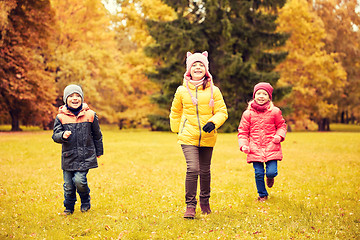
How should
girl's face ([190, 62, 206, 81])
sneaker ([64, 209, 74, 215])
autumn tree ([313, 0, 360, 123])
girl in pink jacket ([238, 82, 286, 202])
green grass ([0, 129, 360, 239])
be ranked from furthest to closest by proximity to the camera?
autumn tree ([313, 0, 360, 123])
girl in pink jacket ([238, 82, 286, 202])
sneaker ([64, 209, 74, 215])
girl's face ([190, 62, 206, 81])
green grass ([0, 129, 360, 239])

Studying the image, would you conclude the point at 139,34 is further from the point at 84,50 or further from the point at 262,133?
the point at 262,133

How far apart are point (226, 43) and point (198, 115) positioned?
23.0 meters

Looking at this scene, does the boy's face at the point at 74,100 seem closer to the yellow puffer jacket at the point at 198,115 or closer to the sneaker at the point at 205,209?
the yellow puffer jacket at the point at 198,115

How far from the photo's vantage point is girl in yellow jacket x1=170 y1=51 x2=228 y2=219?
5.40m

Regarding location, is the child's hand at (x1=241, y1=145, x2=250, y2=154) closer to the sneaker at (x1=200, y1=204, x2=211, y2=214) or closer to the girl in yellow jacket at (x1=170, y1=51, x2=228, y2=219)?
the girl in yellow jacket at (x1=170, y1=51, x2=228, y2=219)

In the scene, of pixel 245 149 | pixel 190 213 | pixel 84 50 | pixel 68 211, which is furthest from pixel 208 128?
pixel 84 50

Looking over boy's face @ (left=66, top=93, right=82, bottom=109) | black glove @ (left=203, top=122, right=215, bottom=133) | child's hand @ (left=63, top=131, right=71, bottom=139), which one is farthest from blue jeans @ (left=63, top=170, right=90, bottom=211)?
black glove @ (left=203, top=122, right=215, bottom=133)

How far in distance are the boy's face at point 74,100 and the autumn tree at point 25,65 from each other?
18038mm

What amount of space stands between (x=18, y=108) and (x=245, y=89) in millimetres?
17868

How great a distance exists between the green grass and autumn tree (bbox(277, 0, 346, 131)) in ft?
73.2

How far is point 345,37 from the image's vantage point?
36.8m

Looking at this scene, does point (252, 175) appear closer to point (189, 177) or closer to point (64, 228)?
point (189, 177)

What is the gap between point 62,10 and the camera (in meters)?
31.2

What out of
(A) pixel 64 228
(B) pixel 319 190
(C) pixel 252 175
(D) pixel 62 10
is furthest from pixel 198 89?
(D) pixel 62 10
